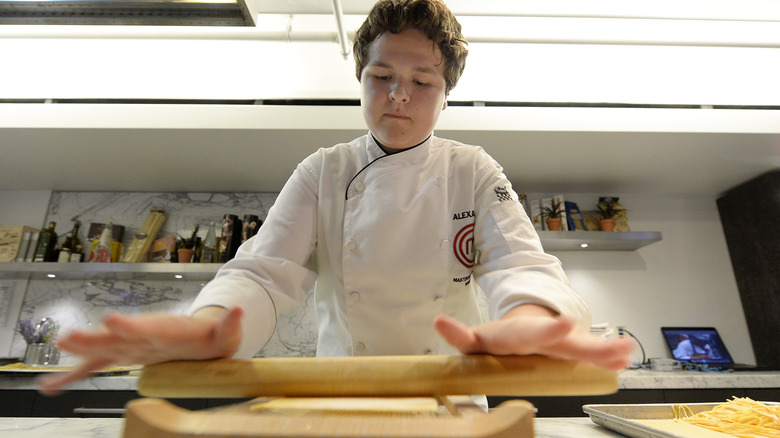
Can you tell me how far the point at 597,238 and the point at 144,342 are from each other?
263 cm

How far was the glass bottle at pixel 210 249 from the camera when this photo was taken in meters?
2.55

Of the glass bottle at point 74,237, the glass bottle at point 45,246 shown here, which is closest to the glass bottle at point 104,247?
the glass bottle at point 74,237

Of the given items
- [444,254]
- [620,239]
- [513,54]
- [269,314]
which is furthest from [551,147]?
[269,314]

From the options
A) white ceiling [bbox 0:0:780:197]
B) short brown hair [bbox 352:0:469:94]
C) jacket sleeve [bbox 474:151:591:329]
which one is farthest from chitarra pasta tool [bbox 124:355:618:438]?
white ceiling [bbox 0:0:780:197]

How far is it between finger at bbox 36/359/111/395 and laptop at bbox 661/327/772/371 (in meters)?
3.07

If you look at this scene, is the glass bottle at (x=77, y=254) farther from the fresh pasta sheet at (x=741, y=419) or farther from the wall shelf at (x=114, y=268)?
the fresh pasta sheet at (x=741, y=419)

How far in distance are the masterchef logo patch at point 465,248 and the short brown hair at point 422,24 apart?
322 millimetres

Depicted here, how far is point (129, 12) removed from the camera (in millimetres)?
1351

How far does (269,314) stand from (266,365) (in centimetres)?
27

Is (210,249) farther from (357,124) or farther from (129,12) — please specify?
(129,12)

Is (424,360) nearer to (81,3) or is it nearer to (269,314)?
(269,314)

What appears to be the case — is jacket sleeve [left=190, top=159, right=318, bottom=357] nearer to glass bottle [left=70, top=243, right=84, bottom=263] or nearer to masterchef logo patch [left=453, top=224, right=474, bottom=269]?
masterchef logo patch [left=453, top=224, right=474, bottom=269]

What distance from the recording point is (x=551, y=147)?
2281mm

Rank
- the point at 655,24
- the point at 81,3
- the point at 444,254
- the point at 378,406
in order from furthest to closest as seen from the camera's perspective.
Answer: the point at 655,24
the point at 81,3
the point at 444,254
the point at 378,406
